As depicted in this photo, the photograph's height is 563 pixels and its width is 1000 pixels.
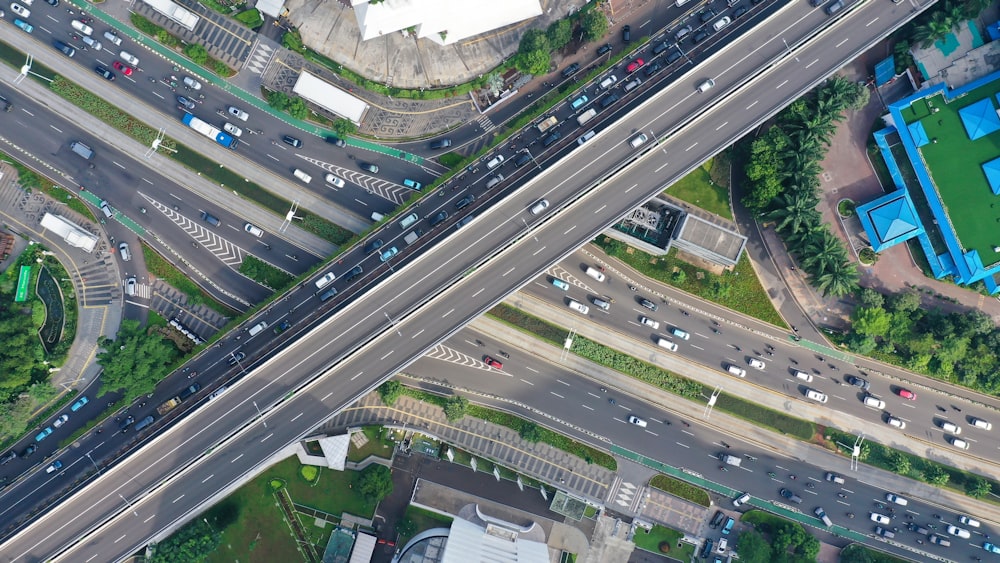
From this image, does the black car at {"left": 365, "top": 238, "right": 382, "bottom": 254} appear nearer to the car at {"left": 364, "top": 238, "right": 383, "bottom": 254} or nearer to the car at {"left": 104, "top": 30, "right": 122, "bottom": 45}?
the car at {"left": 364, "top": 238, "right": 383, "bottom": 254}

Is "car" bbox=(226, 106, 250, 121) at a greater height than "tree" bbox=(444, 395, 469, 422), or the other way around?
"car" bbox=(226, 106, 250, 121)

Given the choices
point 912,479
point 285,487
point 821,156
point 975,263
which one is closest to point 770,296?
point 821,156

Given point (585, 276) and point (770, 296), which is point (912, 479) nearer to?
point (770, 296)

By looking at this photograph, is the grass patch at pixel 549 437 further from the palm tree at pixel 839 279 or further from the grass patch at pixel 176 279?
the palm tree at pixel 839 279

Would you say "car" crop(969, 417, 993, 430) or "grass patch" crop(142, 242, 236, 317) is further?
"car" crop(969, 417, 993, 430)

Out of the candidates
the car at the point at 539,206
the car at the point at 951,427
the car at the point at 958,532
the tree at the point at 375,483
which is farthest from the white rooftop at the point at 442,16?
the car at the point at 958,532

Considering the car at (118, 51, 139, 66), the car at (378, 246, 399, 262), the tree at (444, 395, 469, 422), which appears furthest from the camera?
the car at (118, 51, 139, 66)

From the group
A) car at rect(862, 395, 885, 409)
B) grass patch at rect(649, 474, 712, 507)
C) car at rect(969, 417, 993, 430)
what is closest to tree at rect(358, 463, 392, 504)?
grass patch at rect(649, 474, 712, 507)

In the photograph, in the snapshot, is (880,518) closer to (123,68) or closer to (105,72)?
(123,68)
